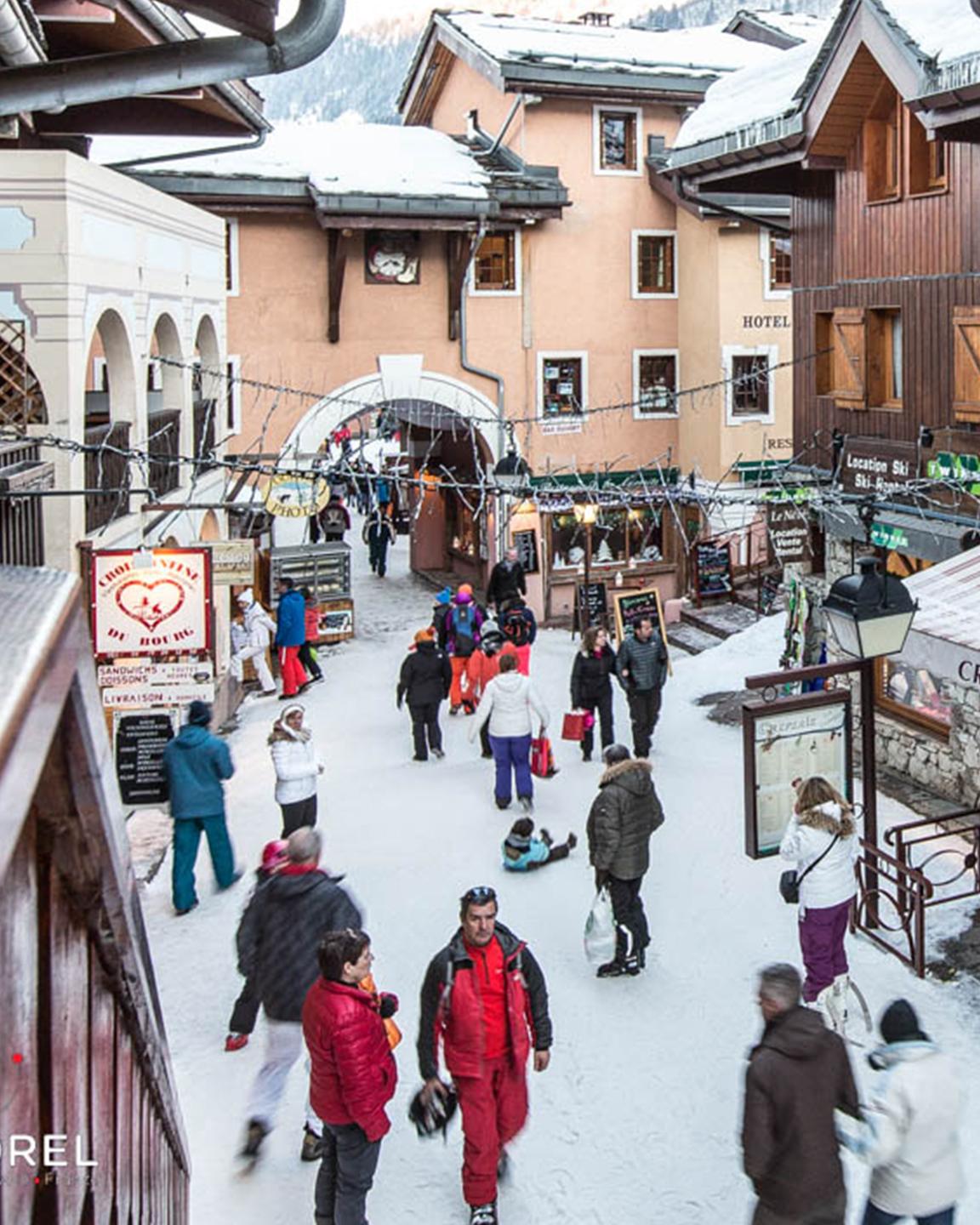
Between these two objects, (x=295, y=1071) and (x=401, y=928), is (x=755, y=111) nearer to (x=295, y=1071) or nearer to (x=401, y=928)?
(x=401, y=928)

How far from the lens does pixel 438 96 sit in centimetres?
3138

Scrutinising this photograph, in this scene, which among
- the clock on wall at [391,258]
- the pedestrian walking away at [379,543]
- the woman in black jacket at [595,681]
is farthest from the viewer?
the pedestrian walking away at [379,543]

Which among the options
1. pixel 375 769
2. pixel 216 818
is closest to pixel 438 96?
pixel 375 769

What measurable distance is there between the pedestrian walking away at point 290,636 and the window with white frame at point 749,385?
1107cm

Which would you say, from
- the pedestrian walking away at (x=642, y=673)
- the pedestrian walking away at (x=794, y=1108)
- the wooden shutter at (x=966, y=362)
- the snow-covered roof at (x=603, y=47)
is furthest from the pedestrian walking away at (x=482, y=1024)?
the snow-covered roof at (x=603, y=47)

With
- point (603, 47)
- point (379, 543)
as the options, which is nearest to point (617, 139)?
point (603, 47)

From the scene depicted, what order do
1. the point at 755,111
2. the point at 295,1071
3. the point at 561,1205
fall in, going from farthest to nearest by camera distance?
1. the point at 755,111
2. the point at 295,1071
3. the point at 561,1205

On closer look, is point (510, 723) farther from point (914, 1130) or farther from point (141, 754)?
point (914, 1130)

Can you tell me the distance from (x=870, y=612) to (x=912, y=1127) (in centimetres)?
438

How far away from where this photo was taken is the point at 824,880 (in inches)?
320

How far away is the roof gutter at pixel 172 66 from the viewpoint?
4.33m

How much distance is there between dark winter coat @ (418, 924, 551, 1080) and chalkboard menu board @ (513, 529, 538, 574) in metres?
20.3

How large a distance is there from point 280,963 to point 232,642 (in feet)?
44.1

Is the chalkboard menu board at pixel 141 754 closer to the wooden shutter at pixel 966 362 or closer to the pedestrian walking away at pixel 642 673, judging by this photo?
the pedestrian walking away at pixel 642 673
